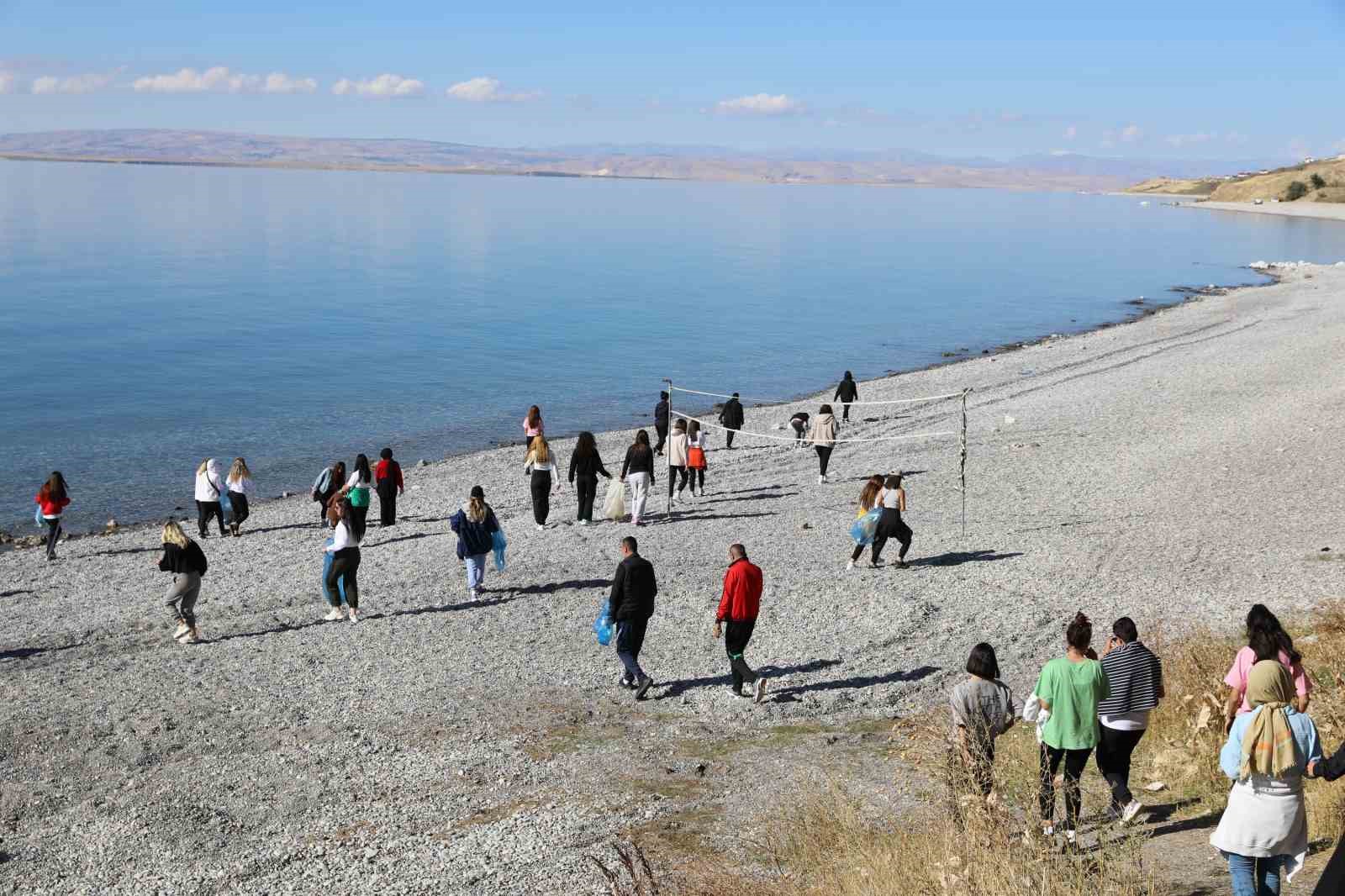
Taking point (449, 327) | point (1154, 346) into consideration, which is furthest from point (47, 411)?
point (1154, 346)

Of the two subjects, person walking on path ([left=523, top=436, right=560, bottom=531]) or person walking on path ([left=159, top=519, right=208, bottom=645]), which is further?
person walking on path ([left=523, top=436, right=560, bottom=531])

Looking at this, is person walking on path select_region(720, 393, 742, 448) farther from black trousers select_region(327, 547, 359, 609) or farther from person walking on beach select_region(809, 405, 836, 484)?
black trousers select_region(327, 547, 359, 609)

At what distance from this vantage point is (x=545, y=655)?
1391 cm

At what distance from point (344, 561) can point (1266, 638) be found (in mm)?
10981

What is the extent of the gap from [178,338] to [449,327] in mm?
12787

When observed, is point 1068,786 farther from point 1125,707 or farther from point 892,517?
point 892,517

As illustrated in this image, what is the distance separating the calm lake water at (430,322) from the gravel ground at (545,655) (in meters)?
11.5

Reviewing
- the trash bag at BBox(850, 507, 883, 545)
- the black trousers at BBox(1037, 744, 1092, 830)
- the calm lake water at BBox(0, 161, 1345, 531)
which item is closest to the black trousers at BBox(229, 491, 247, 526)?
the calm lake water at BBox(0, 161, 1345, 531)

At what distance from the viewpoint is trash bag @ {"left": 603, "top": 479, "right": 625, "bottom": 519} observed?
66.1 feet

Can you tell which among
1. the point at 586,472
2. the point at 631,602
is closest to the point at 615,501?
the point at 586,472

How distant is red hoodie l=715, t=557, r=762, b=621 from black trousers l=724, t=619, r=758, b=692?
0.23 feet

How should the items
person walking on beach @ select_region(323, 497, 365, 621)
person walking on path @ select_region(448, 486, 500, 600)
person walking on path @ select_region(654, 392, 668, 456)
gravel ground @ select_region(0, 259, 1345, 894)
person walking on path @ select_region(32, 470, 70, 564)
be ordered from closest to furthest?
1. gravel ground @ select_region(0, 259, 1345, 894)
2. person walking on beach @ select_region(323, 497, 365, 621)
3. person walking on path @ select_region(448, 486, 500, 600)
4. person walking on path @ select_region(32, 470, 70, 564)
5. person walking on path @ select_region(654, 392, 668, 456)

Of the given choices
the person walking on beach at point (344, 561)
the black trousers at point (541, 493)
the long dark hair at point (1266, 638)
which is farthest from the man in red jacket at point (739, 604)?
the black trousers at point (541, 493)

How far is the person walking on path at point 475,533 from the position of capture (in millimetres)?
15602
